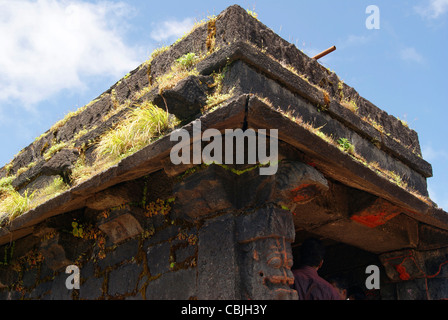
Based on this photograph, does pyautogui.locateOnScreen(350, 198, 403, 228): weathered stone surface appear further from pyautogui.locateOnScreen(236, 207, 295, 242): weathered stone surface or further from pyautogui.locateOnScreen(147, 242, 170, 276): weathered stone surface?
pyautogui.locateOnScreen(147, 242, 170, 276): weathered stone surface

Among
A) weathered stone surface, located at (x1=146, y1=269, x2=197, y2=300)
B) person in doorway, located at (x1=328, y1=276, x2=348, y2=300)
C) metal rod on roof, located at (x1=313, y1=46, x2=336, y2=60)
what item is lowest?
weathered stone surface, located at (x1=146, y1=269, x2=197, y2=300)

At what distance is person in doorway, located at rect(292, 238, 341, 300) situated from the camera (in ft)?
13.9

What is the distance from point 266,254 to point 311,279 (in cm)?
94

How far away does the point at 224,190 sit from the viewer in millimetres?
3877

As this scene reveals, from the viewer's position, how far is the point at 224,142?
3.79 meters

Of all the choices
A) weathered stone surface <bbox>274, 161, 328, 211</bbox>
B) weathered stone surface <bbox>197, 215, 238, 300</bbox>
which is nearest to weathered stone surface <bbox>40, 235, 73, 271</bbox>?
weathered stone surface <bbox>197, 215, 238, 300</bbox>

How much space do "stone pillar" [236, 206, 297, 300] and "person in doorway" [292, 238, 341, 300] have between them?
67 cm

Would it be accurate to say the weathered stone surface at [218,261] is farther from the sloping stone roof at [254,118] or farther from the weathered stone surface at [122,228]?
the weathered stone surface at [122,228]

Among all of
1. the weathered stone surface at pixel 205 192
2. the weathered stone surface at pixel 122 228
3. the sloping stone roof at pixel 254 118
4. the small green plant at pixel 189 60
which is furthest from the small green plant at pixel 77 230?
the small green plant at pixel 189 60

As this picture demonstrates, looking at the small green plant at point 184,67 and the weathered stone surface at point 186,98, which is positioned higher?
the small green plant at point 184,67

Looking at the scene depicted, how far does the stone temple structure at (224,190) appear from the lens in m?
3.73

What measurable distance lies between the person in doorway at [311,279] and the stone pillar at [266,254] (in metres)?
0.67

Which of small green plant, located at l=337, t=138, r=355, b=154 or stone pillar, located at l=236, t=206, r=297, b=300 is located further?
small green plant, located at l=337, t=138, r=355, b=154

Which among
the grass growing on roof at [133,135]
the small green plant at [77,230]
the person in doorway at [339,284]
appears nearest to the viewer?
the grass growing on roof at [133,135]
